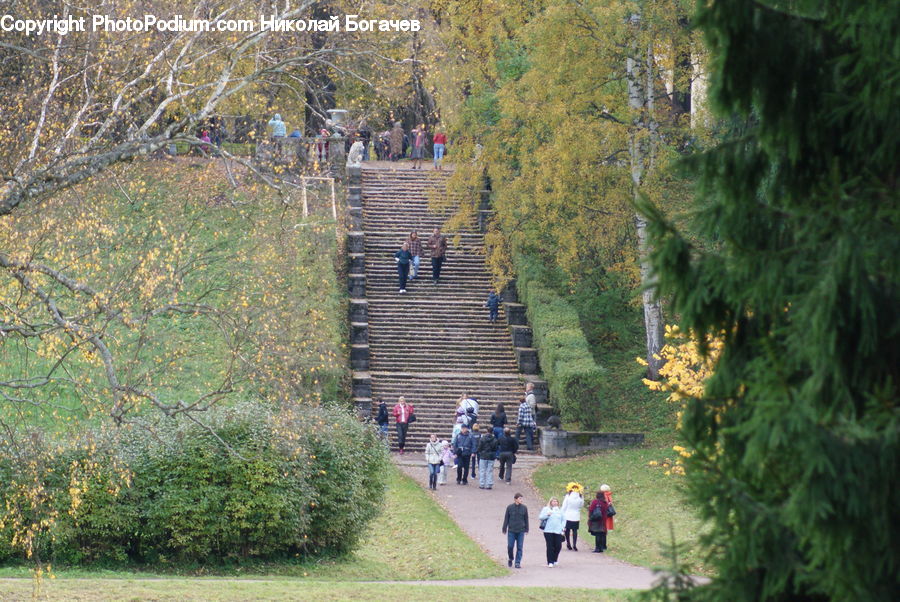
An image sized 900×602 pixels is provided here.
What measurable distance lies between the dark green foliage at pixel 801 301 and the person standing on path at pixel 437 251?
2811cm

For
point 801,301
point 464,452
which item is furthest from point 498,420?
point 801,301

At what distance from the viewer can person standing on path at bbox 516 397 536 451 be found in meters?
28.2

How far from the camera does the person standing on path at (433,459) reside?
81.0ft

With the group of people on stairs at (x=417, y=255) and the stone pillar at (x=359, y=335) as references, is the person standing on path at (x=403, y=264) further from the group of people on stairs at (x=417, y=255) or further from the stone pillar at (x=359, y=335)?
the stone pillar at (x=359, y=335)

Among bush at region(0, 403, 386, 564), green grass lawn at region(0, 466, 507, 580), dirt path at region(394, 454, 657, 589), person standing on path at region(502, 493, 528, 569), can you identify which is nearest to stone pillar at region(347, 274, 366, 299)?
dirt path at region(394, 454, 657, 589)

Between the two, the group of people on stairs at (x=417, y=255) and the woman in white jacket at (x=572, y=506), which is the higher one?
the group of people on stairs at (x=417, y=255)

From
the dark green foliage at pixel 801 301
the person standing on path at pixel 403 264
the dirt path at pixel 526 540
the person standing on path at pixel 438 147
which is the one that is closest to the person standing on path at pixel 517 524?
the dirt path at pixel 526 540

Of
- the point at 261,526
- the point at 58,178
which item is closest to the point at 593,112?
the point at 261,526

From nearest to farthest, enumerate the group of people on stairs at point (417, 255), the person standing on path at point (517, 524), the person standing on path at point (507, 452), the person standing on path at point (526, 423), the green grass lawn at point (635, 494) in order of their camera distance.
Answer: the person standing on path at point (517, 524) < the green grass lawn at point (635, 494) < the person standing on path at point (507, 452) < the person standing on path at point (526, 423) < the group of people on stairs at point (417, 255)

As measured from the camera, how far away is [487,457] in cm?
2484

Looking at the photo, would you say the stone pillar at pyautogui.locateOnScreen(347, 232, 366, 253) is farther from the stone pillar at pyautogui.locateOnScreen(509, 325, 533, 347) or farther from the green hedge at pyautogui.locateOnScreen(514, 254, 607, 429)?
the stone pillar at pyautogui.locateOnScreen(509, 325, 533, 347)

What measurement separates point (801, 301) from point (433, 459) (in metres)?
19.1

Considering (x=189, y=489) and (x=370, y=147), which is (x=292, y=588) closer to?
(x=189, y=489)

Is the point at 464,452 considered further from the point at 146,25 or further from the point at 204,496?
the point at 146,25
